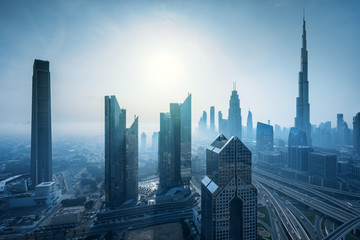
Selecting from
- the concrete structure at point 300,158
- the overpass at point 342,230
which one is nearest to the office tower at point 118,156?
the overpass at point 342,230

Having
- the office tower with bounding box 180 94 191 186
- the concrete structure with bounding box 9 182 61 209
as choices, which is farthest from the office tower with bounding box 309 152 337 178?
the concrete structure with bounding box 9 182 61 209

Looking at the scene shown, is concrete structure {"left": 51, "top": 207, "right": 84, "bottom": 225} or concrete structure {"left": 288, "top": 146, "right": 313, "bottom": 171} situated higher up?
concrete structure {"left": 288, "top": 146, "right": 313, "bottom": 171}

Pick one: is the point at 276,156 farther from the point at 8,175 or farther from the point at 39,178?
the point at 8,175

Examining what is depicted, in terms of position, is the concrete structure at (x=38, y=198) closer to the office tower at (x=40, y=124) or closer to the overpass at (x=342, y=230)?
the office tower at (x=40, y=124)

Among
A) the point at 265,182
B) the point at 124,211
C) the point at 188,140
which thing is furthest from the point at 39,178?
the point at 265,182

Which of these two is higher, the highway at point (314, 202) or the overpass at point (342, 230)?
the overpass at point (342, 230)

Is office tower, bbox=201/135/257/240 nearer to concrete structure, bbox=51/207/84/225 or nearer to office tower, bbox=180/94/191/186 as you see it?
office tower, bbox=180/94/191/186
